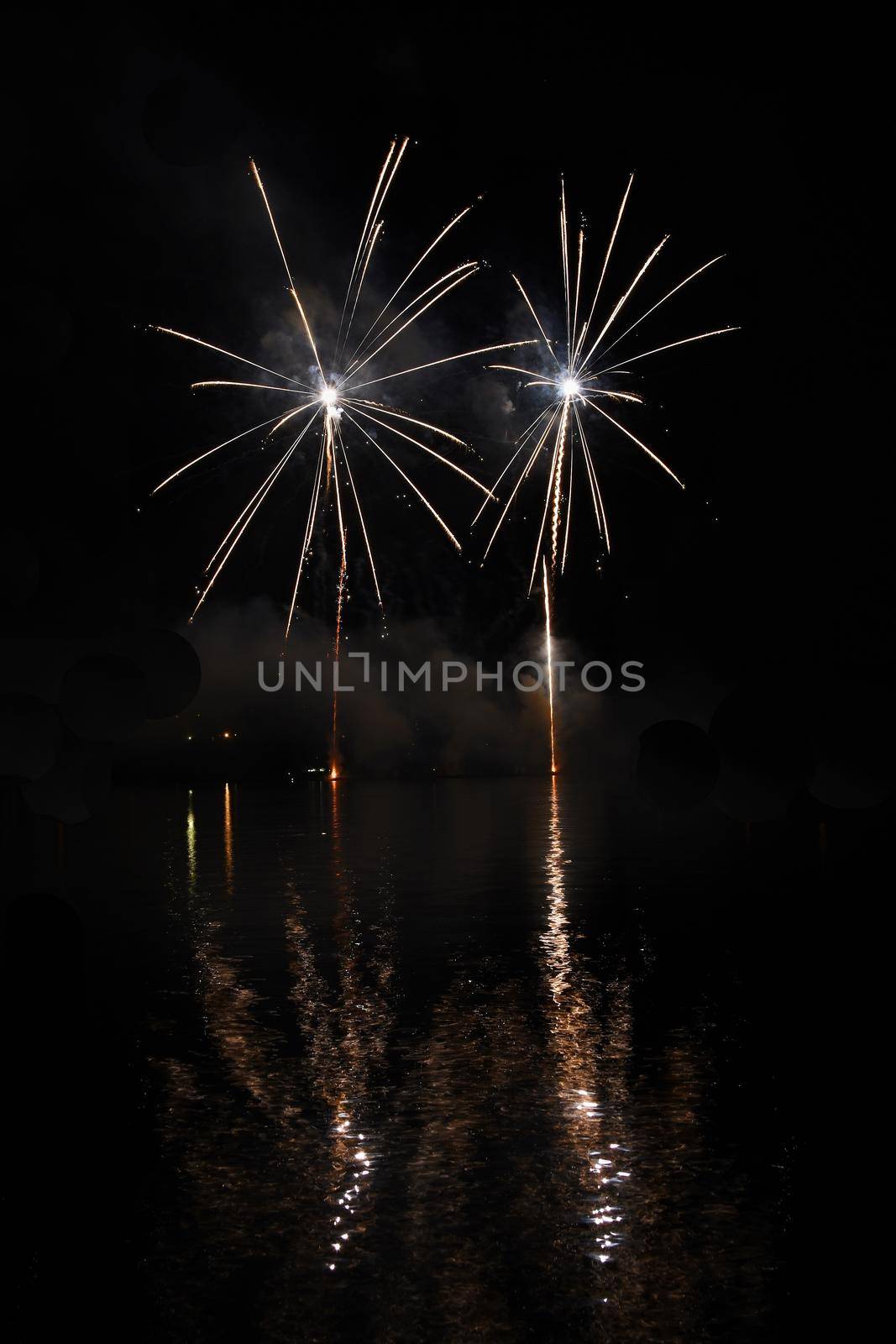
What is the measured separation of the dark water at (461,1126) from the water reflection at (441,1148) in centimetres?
3

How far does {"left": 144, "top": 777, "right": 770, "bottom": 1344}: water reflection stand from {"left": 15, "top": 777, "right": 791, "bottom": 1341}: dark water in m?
0.03

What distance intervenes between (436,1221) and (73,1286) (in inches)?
96.1

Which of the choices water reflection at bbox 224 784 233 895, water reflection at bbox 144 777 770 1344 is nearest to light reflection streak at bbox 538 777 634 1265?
water reflection at bbox 144 777 770 1344

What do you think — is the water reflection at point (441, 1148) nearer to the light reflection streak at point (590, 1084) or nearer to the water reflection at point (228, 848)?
the light reflection streak at point (590, 1084)

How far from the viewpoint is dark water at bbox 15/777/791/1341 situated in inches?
319

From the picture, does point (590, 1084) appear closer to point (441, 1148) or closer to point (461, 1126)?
point (461, 1126)

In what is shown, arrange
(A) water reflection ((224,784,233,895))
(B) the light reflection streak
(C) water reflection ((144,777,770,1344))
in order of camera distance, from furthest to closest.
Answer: (A) water reflection ((224,784,233,895))
(B) the light reflection streak
(C) water reflection ((144,777,770,1344))

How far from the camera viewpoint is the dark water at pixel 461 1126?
8094 millimetres

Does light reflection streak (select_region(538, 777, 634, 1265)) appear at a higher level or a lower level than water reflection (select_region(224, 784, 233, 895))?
lower

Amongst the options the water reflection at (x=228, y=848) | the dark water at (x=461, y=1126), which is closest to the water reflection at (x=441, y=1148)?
the dark water at (x=461, y=1126)

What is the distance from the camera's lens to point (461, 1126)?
38.7 ft

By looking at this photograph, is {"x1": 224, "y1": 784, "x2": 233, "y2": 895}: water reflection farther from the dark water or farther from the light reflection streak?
the light reflection streak

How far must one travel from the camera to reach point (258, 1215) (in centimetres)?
951

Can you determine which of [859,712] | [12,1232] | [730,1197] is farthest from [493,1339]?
[859,712]
